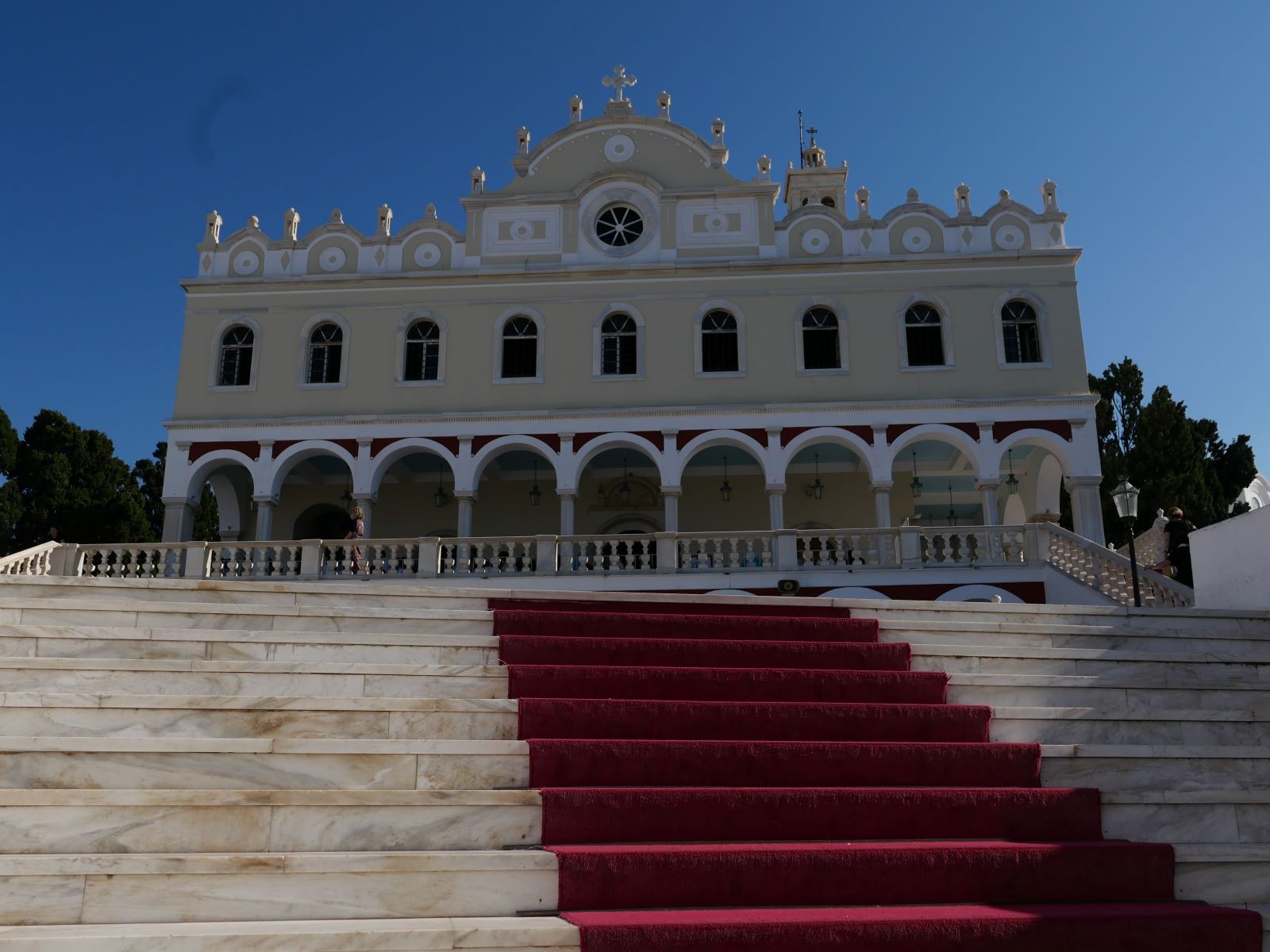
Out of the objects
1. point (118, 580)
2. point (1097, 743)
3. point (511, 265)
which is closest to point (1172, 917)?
point (1097, 743)

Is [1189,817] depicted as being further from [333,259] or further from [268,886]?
[333,259]

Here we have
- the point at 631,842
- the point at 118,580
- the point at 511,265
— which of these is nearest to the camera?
the point at 631,842

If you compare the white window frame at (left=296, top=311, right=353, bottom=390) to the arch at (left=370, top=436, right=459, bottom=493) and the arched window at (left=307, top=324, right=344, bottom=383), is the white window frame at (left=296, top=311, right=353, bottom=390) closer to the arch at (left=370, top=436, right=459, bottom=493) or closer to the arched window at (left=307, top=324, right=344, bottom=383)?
the arched window at (left=307, top=324, right=344, bottom=383)

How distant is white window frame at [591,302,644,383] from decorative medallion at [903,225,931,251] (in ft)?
19.5

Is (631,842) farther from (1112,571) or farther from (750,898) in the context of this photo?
(1112,571)

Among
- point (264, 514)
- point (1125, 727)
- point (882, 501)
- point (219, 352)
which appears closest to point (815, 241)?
point (882, 501)

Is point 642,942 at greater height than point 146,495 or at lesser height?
lesser

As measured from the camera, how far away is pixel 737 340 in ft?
74.8

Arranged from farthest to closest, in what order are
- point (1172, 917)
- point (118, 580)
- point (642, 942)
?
point (118, 580)
point (1172, 917)
point (642, 942)

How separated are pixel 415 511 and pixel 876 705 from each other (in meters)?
18.8

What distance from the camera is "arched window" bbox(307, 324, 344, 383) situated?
23.2m

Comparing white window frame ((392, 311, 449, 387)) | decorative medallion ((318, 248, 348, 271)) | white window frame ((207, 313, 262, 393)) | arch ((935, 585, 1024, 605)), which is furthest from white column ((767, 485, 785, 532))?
white window frame ((207, 313, 262, 393))

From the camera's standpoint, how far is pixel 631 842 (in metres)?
5.74

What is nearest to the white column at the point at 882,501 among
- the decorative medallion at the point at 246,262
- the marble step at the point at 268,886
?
the decorative medallion at the point at 246,262
